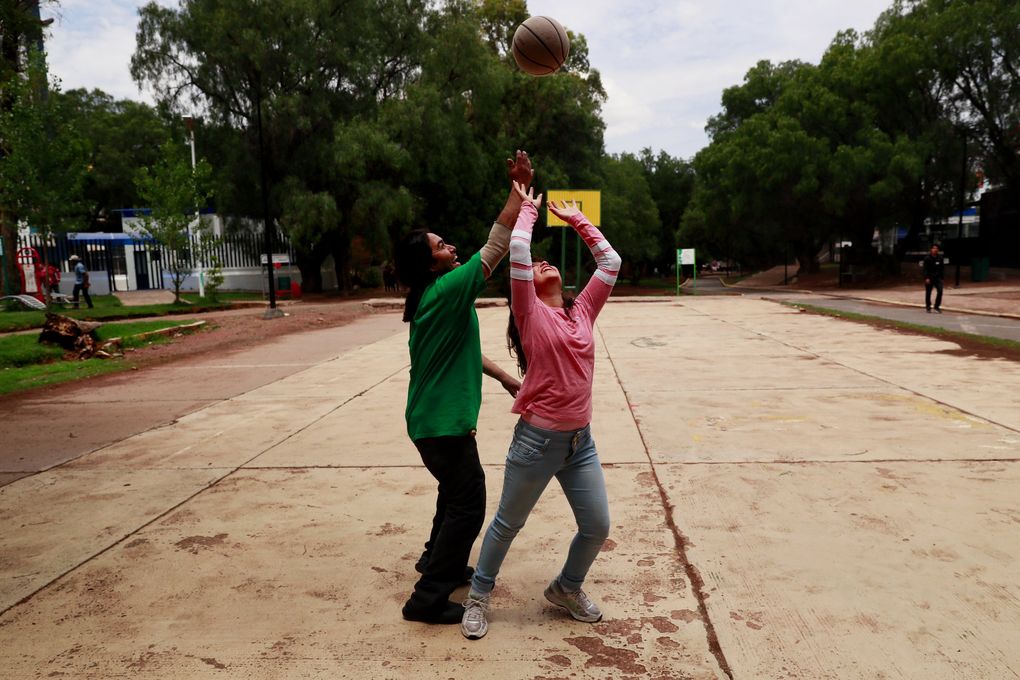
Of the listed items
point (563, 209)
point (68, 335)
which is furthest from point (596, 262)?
point (68, 335)

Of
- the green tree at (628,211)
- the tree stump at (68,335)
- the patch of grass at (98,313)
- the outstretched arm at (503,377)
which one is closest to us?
the outstretched arm at (503,377)

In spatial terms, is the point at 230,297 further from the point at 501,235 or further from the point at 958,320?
the point at 501,235

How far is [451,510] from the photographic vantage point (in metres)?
3.08

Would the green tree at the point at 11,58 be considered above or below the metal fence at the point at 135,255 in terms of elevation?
above

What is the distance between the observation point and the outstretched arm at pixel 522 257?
2.75m

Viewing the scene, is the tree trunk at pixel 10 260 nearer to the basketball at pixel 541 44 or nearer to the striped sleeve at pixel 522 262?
the basketball at pixel 541 44

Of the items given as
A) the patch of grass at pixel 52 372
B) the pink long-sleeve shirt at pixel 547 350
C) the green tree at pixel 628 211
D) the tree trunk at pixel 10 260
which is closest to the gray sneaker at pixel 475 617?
the pink long-sleeve shirt at pixel 547 350

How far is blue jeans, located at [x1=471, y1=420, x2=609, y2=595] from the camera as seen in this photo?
9.36 feet

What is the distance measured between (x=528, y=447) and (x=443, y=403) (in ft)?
1.41

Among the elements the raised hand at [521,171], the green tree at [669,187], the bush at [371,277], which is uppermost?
the green tree at [669,187]

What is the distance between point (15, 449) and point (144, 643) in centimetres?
447

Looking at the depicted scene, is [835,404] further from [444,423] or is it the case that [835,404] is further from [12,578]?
[12,578]

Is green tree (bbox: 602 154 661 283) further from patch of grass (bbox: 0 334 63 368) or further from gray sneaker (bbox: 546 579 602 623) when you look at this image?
gray sneaker (bbox: 546 579 602 623)

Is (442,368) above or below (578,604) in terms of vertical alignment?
above
